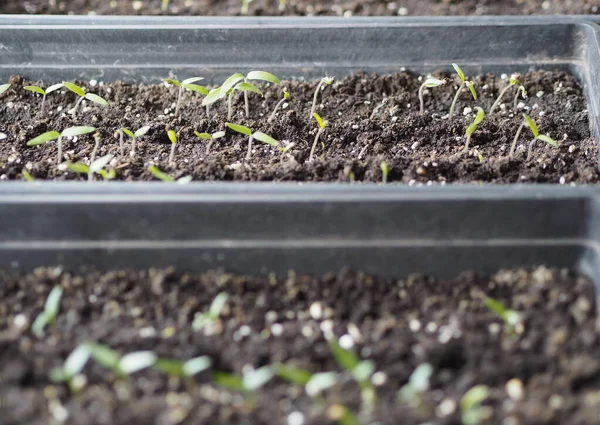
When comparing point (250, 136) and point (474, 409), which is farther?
point (250, 136)

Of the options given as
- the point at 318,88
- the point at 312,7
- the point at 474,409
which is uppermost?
the point at 312,7

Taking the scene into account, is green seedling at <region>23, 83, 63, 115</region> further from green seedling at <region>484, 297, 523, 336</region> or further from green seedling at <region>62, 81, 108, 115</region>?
green seedling at <region>484, 297, 523, 336</region>

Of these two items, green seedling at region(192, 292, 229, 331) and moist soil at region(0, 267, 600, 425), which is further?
green seedling at region(192, 292, 229, 331)

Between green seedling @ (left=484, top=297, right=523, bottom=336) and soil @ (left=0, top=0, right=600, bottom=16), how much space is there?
4.66 ft

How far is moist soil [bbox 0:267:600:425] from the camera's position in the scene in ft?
3.51

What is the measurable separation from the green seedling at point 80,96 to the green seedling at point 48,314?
0.67m

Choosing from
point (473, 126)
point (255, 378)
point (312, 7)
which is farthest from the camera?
point (312, 7)

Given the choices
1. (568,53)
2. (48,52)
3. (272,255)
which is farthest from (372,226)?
(48,52)

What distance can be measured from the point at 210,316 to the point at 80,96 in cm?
106

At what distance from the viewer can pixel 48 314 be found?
3.90 ft

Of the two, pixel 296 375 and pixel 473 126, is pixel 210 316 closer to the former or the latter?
pixel 296 375

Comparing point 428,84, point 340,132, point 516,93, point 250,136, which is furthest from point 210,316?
point 516,93

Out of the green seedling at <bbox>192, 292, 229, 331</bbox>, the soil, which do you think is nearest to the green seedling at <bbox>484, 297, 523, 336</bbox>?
the green seedling at <bbox>192, 292, 229, 331</bbox>

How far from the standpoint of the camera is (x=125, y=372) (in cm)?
111
